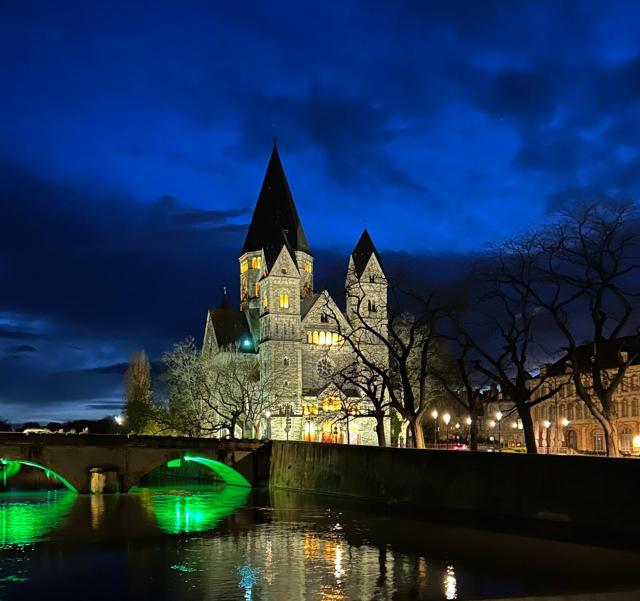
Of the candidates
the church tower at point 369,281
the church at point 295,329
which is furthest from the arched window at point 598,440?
the church tower at point 369,281

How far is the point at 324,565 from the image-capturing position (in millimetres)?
28344

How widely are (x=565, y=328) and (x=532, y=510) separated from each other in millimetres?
7934

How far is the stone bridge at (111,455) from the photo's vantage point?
5434 centimetres

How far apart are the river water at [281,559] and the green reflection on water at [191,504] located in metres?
0.20

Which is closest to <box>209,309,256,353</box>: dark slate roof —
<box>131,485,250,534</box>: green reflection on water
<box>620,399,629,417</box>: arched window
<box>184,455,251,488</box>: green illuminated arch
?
<box>131,485,250,534</box>: green reflection on water

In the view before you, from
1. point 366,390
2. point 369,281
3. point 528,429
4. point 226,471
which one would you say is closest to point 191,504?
point 366,390

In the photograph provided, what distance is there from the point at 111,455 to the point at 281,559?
2956cm

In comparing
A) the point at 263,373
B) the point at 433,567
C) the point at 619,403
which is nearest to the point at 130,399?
the point at 263,373

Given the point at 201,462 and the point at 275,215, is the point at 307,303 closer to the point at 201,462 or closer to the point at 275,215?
the point at 275,215

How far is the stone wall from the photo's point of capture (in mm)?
31203

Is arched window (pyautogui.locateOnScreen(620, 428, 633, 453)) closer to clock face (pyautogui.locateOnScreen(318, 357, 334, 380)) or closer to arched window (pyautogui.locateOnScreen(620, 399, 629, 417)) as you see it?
arched window (pyautogui.locateOnScreen(620, 399, 629, 417))

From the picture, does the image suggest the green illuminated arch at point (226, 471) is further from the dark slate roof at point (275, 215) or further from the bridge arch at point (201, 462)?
the dark slate roof at point (275, 215)

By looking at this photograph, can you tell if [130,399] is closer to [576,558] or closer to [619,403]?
[619,403]

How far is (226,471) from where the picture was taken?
64.2 meters
